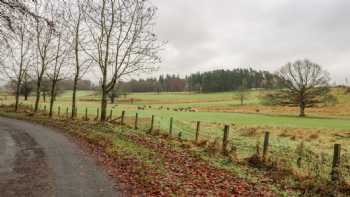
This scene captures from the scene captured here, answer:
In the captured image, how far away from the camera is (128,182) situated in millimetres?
7863

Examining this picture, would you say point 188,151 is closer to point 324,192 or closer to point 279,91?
point 324,192

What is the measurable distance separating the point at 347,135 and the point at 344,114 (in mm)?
32605

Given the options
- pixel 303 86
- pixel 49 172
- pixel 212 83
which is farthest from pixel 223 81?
pixel 49 172

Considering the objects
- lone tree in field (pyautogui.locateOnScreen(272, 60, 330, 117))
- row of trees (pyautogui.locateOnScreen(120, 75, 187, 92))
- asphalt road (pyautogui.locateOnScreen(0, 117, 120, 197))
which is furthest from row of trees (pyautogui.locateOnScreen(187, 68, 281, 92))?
asphalt road (pyautogui.locateOnScreen(0, 117, 120, 197))

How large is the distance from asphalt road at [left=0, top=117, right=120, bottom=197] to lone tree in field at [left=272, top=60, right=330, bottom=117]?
162ft

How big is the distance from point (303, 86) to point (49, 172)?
53564 millimetres

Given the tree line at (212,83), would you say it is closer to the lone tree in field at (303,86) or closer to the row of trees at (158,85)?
the row of trees at (158,85)

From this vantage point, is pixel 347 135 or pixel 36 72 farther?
pixel 36 72

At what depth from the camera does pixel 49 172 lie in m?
8.52

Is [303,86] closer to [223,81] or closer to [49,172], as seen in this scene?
[49,172]

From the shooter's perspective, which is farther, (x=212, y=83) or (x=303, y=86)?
(x=212, y=83)

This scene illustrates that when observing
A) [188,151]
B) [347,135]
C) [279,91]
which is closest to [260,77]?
[279,91]

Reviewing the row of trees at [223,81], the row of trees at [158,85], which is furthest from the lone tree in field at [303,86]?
the row of trees at [158,85]

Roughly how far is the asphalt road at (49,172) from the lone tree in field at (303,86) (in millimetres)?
49335
